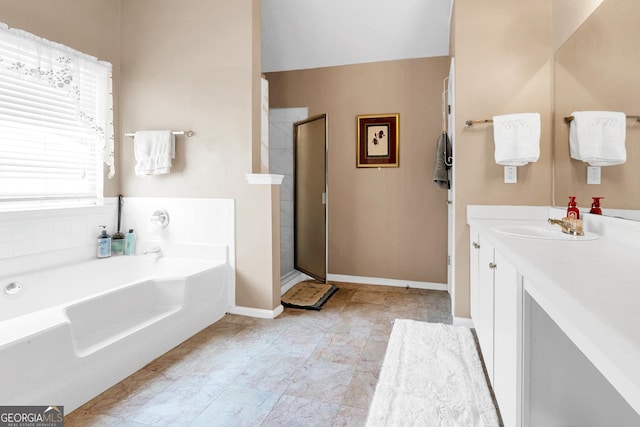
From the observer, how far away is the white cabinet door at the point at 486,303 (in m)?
1.66

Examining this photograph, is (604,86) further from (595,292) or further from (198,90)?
(198,90)

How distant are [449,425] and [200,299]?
180 centimetres

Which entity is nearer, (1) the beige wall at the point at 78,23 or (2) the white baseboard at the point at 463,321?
(1) the beige wall at the point at 78,23

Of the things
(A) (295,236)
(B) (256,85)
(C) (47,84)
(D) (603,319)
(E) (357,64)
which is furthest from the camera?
(A) (295,236)

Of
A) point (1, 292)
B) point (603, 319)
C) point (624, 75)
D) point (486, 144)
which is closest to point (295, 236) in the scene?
point (486, 144)

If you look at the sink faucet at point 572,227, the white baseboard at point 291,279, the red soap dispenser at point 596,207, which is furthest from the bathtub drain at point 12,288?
the red soap dispenser at point 596,207

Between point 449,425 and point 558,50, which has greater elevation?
point 558,50

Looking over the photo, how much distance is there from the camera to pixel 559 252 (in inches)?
46.5

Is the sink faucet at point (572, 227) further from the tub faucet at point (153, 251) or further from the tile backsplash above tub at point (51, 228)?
the tile backsplash above tub at point (51, 228)

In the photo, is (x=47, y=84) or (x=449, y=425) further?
(x=47, y=84)

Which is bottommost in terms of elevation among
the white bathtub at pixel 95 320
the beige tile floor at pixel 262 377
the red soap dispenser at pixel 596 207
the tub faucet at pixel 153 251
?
the beige tile floor at pixel 262 377

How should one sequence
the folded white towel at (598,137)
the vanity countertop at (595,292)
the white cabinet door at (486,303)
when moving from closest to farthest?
the vanity countertop at (595,292) → the folded white towel at (598,137) → the white cabinet door at (486,303)

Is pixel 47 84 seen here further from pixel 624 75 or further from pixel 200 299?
pixel 624 75

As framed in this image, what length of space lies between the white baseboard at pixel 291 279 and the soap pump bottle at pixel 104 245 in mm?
1580
